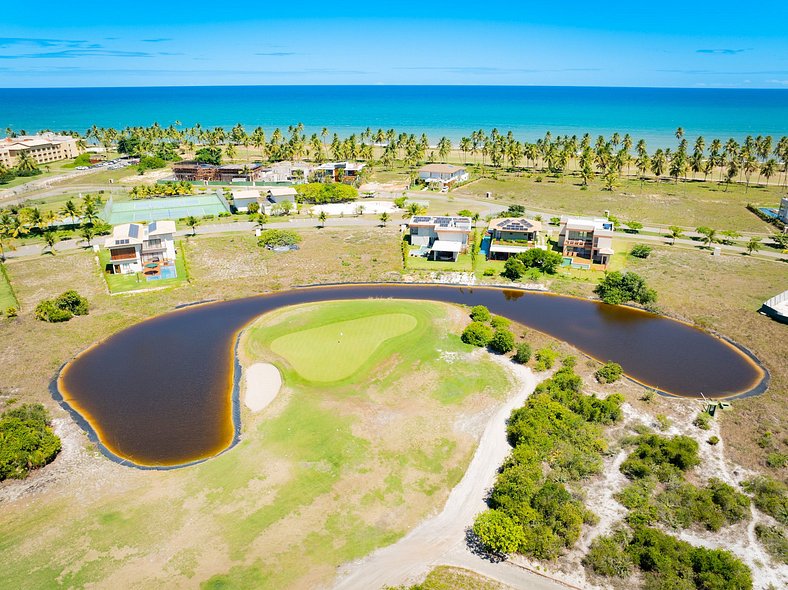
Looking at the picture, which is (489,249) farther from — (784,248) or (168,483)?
(168,483)

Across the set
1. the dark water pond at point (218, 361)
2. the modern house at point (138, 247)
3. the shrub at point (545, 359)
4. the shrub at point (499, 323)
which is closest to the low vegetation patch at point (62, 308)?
the dark water pond at point (218, 361)

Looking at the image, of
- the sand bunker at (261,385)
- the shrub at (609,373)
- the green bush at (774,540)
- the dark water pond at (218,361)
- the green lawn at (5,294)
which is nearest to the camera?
the green bush at (774,540)

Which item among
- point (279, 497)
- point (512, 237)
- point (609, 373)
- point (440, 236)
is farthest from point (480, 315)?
point (279, 497)

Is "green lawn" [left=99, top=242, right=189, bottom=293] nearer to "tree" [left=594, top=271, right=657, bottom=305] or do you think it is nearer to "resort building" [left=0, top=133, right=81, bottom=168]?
"tree" [left=594, top=271, right=657, bottom=305]

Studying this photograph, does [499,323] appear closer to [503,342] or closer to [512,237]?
[503,342]

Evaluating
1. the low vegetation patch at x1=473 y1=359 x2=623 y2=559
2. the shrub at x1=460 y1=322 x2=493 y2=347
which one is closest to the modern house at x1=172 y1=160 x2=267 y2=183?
the shrub at x1=460 y1=322 x2=493 y2=347

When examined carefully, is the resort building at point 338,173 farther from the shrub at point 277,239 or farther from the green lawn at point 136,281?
the green lawn at point 136,281
